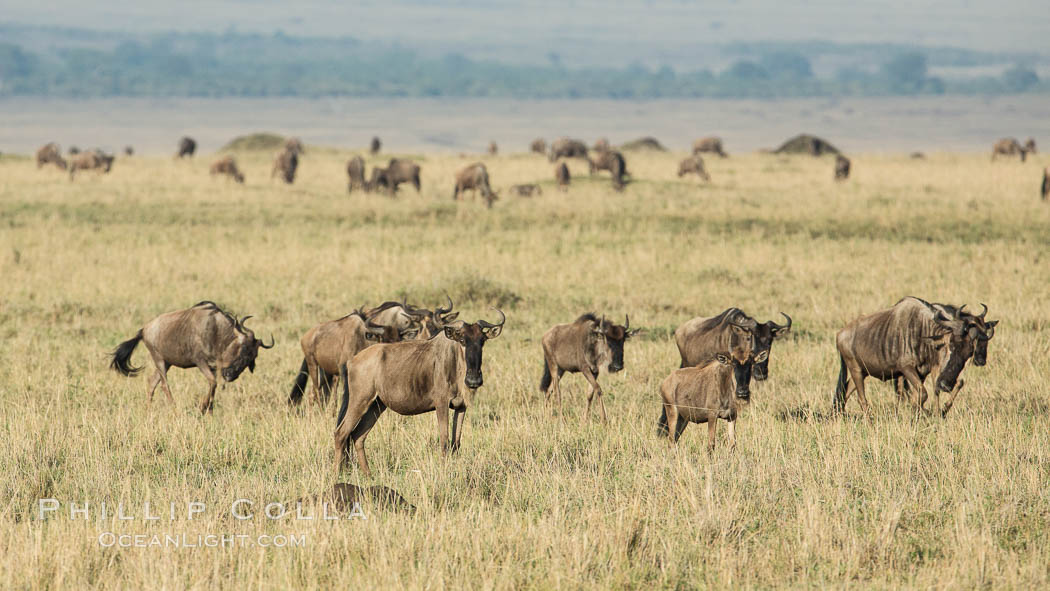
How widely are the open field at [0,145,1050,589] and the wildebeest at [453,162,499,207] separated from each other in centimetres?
392

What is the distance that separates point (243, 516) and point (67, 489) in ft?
4.71

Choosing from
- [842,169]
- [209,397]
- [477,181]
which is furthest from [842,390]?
[842,169]

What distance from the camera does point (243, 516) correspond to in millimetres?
6754

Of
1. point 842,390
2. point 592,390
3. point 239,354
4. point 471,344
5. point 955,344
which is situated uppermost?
point 471,344

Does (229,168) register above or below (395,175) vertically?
below

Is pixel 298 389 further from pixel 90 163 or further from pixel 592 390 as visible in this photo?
pixel 90 163

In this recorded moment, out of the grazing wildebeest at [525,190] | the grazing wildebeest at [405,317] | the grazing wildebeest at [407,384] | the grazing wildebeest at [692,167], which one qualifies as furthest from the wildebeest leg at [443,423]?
the grazing wildebeest at [692,167]

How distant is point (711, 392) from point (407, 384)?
82.9 inches

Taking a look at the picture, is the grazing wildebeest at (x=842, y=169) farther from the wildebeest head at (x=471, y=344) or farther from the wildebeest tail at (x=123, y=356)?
the wildebeest head at (x=471, y=344)

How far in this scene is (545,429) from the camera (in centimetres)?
891

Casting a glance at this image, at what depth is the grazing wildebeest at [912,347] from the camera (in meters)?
9.01

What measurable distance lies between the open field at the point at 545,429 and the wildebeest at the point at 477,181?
3.92m

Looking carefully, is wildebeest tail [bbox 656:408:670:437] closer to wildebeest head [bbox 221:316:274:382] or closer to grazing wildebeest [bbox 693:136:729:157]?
wildebeest head [bbox 221:316:274:382]

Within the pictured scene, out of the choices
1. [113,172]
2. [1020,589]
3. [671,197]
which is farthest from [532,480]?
[113,172]
